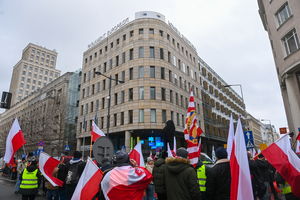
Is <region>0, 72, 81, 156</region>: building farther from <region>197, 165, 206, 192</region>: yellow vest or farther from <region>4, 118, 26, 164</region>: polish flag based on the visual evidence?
<region>197, 165, 206, 192</region>: yellow vest

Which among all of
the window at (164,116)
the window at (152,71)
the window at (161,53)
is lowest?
the window at (164,116)

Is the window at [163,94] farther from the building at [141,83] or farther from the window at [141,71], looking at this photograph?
the window at [141,71]

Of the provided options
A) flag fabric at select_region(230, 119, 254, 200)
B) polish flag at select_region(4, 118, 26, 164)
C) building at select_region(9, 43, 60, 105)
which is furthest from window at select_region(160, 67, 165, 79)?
building at select_region(9, 43, 60, 105)

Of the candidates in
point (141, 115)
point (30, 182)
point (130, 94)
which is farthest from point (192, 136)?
point (130, 94)

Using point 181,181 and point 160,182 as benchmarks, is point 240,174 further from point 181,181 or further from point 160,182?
point 160,182

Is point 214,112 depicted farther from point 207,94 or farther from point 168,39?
point 168,39

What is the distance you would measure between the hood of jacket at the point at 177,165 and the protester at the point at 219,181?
513 mm

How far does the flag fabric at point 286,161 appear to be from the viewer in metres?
4.35

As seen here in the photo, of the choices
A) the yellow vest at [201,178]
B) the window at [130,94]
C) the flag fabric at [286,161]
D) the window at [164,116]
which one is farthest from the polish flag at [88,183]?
the window at [130,94]

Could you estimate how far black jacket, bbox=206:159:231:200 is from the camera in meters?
3.69

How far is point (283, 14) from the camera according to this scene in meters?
18.4

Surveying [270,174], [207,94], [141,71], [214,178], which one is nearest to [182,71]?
[141,71]

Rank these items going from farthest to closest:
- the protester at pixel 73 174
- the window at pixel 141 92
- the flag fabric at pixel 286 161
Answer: the window at pixel 141 92 < the protester at pixel 73 174 < the flag fabric at pixel 286 161

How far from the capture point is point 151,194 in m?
7.27
